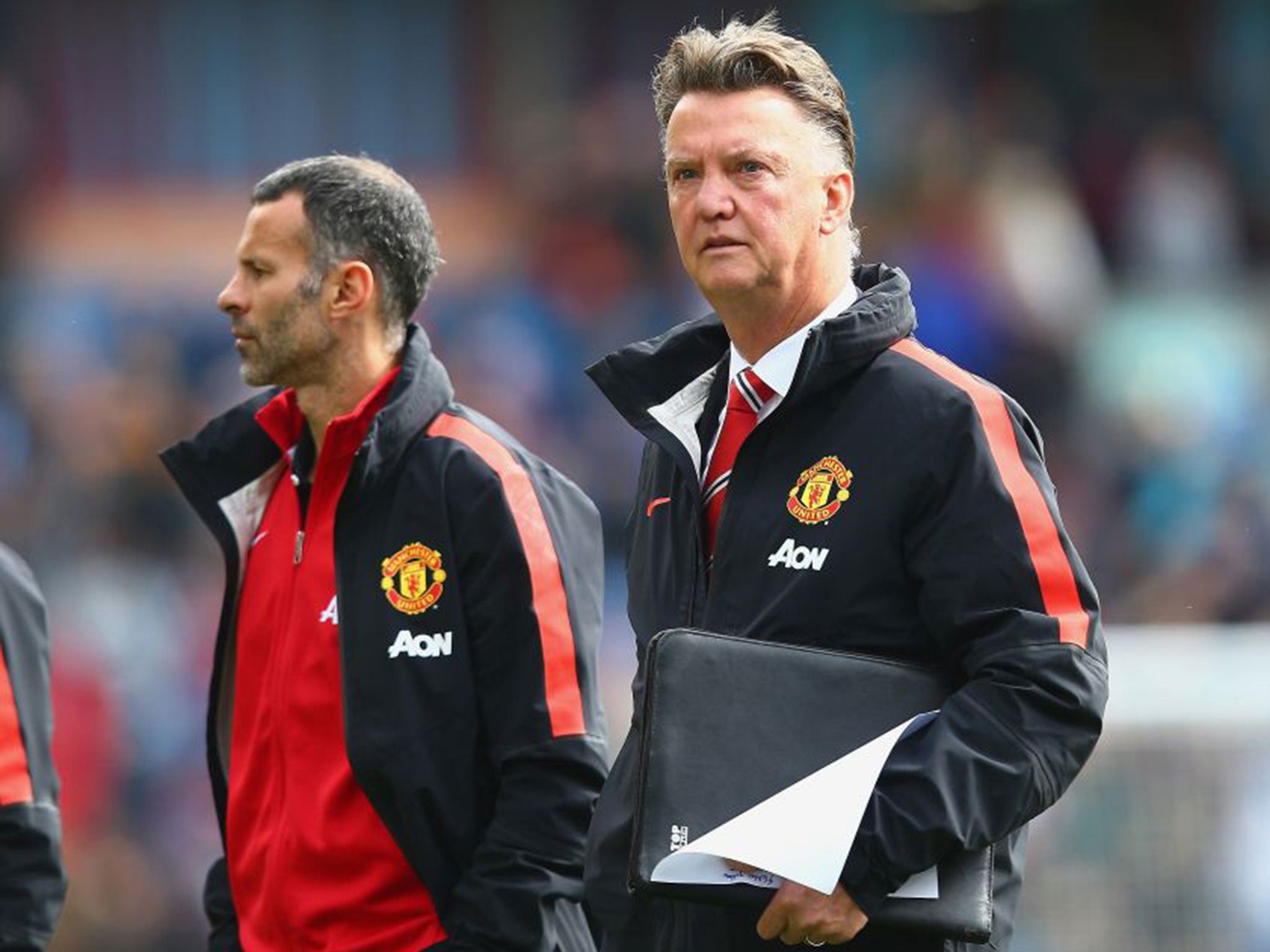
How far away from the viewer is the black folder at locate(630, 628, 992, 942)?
3.59 meters

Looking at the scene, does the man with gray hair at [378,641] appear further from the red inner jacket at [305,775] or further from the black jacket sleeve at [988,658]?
the black jacket sleeve at [988,658]

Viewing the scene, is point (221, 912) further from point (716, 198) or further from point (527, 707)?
point (716, 198)

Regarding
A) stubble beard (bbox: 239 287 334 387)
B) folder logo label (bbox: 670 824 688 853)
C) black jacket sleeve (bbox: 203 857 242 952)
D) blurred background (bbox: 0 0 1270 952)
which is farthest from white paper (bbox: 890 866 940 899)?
blurred background (bbox: 0 0 1270 952)

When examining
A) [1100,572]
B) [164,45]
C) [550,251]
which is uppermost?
[164,45]

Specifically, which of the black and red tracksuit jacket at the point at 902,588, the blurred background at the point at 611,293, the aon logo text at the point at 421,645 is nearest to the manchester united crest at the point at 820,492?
the black and red tracksuit jacket at the point at 902,588

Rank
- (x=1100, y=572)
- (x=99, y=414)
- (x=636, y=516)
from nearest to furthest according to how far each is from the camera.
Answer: (x=636, y=516), (x=1100, y=572), (x=99, y=414)

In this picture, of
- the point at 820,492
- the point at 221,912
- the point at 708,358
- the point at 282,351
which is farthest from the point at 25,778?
the point at 820,492

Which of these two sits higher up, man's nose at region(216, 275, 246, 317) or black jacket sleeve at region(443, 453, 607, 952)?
man's nose at region(216, 275, 246, 317)

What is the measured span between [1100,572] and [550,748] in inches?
252

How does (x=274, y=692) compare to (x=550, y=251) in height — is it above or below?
below

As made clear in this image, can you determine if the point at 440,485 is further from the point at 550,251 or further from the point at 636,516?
the point at 550,251

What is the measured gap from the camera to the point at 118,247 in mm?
13672

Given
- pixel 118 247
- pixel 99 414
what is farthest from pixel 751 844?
pixel 118 247

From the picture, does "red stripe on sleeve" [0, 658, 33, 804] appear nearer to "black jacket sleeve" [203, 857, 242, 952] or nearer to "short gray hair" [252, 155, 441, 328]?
"black jacket sleeve" [203, 857, 242, 952]
